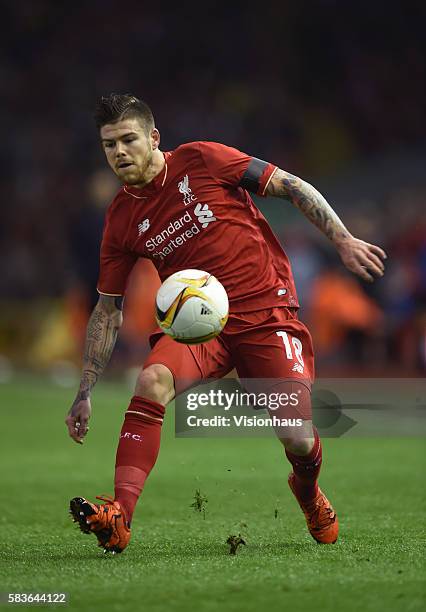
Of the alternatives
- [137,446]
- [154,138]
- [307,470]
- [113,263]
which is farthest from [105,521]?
[154,138]

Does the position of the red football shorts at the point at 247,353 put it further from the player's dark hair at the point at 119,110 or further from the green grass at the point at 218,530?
the player's dark hair at the point at 119,110

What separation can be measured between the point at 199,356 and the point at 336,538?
42.9 inches

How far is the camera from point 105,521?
16.5 ft

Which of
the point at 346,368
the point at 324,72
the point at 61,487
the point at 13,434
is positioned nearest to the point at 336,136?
the point at 324,72

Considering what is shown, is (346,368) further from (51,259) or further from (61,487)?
(61,487)

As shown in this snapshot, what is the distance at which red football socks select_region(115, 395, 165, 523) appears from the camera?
5289mm

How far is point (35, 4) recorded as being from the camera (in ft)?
67.5

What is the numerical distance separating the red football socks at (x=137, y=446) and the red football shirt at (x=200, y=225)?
2.09ft

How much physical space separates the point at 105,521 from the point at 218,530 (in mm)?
1154

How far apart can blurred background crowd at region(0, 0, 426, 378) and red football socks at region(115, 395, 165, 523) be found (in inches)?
439

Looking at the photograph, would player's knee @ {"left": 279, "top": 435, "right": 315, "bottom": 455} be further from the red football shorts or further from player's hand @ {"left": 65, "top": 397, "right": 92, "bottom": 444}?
player's hand @ {"left": 65, "top": 397, "right": 92, "bottom": 444}

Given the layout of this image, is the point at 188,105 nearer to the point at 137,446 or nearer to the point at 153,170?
the point at 153,170

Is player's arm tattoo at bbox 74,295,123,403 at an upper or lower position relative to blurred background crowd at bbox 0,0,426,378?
lower

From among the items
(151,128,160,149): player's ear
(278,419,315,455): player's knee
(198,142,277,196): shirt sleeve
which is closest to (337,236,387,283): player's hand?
(198,142,277,196): shirt sleeve
